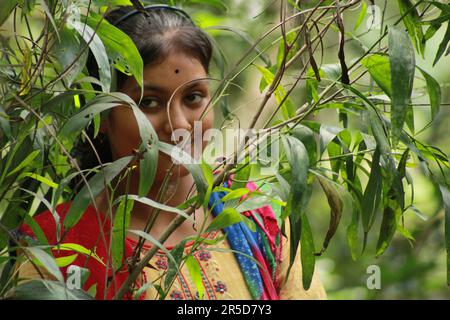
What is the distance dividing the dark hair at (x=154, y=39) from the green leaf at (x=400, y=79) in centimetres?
50

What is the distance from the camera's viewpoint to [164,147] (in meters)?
0.79

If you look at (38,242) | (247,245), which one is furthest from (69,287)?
(247,245)

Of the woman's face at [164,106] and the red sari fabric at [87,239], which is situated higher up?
the woman's face at [164,106]

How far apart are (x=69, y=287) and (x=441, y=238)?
1.96 metres

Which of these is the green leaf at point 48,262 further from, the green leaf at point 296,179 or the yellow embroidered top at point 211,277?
the yellow embroidered top at point 211,277

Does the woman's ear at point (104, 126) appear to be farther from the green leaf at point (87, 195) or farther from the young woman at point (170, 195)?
the green leaf at point (87, 195)

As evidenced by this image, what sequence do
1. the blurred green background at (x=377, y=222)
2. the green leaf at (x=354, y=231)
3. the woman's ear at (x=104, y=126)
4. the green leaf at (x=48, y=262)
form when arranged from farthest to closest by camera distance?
the blurred green background at (x=377, y=222) < the woman's ear at (x=104, y=126) < the green leaf at (x=354, y=231) < the green leaf at (x=48, y=262)

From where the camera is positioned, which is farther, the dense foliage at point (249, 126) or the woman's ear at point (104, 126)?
the woman's ear at point (104, 126)

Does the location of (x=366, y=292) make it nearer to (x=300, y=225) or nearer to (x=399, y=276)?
(x=399, y=276)

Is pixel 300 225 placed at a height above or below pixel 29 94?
below

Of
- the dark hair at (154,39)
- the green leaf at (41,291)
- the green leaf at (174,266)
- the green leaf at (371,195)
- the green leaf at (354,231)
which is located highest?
the dark hair at (154,39)

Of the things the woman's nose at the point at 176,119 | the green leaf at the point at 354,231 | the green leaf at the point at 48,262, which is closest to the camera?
the green leaf at the point at 48,262

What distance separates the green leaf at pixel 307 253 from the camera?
894 millimetres

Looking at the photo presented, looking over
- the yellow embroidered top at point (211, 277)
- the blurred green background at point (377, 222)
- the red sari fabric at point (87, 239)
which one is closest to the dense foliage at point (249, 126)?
the red sari fabric at point (87, 239)
